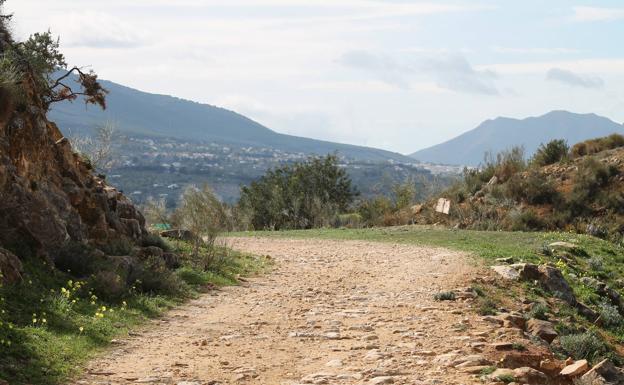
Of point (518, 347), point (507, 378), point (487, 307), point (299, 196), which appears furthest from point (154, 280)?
point (299, 196)

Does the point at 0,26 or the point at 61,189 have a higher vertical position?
the point at 0,26

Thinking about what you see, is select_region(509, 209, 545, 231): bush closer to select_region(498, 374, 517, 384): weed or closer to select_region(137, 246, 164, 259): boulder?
select_region(137, 246, 164, 259): boulder

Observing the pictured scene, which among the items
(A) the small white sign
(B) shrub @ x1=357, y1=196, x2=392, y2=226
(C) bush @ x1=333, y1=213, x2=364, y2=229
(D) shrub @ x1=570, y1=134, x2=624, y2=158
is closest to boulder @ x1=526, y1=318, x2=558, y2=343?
(A) the small white sign

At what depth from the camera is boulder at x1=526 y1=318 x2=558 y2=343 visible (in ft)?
42.4

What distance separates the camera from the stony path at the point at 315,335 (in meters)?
9.78

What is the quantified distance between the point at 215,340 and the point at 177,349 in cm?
82

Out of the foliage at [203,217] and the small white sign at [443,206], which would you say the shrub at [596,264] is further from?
the small white sign at [443,206]

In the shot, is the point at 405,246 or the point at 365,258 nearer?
the point at 365,258

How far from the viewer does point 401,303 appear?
14.9 m

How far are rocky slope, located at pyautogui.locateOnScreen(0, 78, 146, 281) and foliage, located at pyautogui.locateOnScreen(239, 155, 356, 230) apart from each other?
25442mm

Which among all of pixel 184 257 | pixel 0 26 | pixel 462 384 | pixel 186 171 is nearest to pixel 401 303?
pixel 462 384

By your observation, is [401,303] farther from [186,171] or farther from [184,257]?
[186,171]

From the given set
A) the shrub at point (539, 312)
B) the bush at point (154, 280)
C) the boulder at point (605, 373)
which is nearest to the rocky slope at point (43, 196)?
the bush at point (154, 280)

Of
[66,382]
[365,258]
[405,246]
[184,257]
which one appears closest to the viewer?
[66,382]
